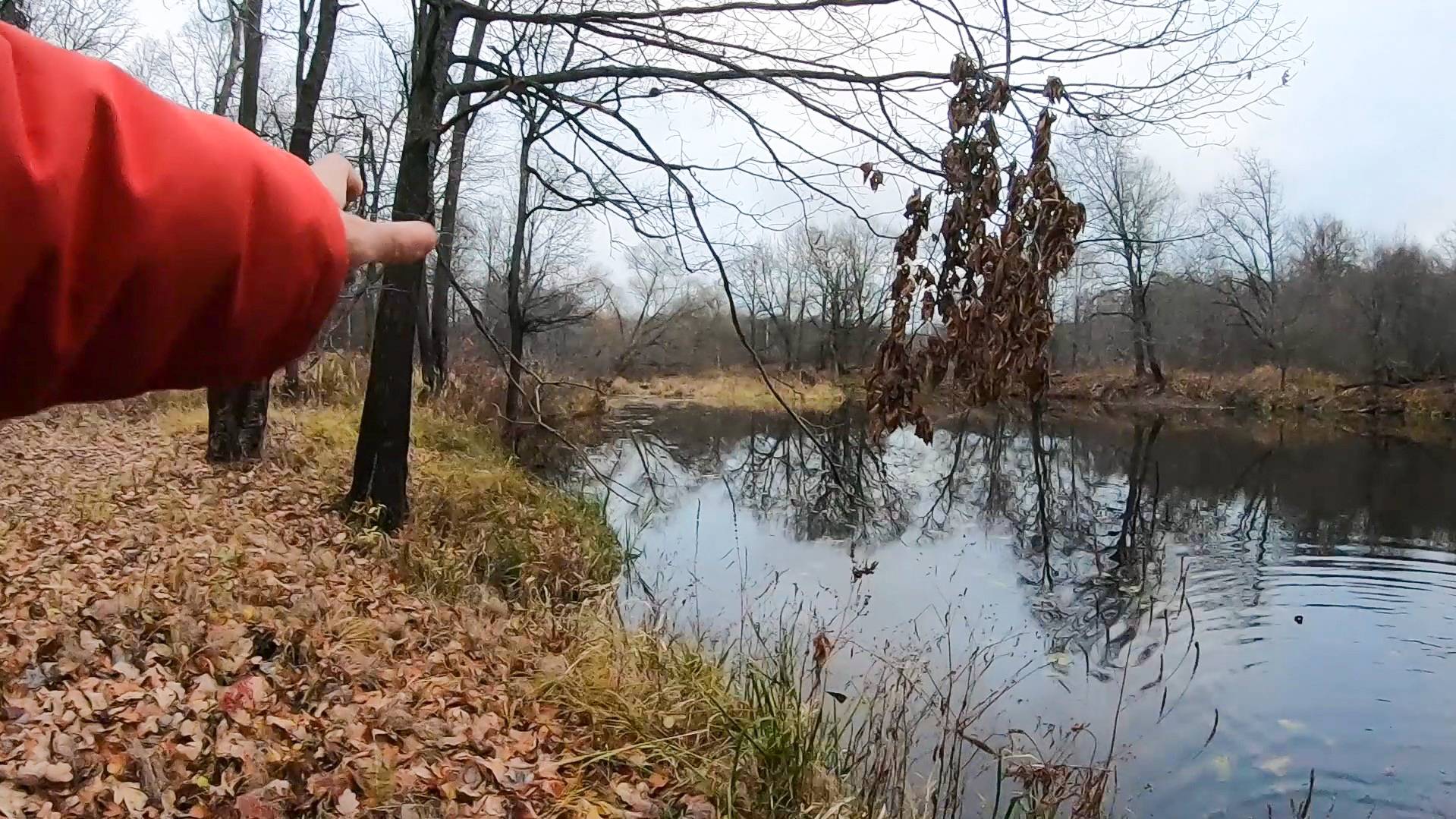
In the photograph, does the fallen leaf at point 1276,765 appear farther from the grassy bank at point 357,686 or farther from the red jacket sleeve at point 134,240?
the red jacket sleeve at point 134,240

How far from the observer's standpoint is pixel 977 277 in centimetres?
320

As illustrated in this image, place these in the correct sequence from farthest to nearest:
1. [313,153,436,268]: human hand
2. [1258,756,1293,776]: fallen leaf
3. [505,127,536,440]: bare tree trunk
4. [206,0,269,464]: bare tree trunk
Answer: [505,127,536,440]: bare tree trunk < [206,0,269,464]: bare tree trunk < [1258,756,1293,776]: fallen leaf < [313,153,436,268]: human hand

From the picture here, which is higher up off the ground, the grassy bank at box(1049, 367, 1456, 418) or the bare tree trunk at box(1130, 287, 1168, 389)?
the bare tree trunk at box(1130, 287, 1168, 389)

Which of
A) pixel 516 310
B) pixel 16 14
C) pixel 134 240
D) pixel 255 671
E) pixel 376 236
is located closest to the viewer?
pixel 134 240

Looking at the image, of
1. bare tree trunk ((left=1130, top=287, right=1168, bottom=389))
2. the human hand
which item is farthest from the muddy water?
bare tree trunk ((left=1130, top=287, right=1168, bottom=389))

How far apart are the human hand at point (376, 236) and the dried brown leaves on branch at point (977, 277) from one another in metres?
2.23

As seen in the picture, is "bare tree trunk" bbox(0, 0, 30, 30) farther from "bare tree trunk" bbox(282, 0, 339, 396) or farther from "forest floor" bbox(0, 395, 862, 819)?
"forest floor" bbox(0, 395, 862, 819)

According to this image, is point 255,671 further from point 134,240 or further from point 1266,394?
point 1266,394

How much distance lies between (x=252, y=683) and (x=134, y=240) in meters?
4.11

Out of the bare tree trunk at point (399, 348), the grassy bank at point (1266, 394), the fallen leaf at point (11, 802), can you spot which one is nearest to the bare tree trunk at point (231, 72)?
the bare tree trunk at point (399, 348)

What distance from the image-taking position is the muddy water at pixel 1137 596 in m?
5.86

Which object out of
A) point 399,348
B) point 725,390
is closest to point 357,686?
point 399,348

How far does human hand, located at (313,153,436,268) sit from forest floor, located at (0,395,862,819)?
3017 mm

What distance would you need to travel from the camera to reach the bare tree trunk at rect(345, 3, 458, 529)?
23.8 ft
